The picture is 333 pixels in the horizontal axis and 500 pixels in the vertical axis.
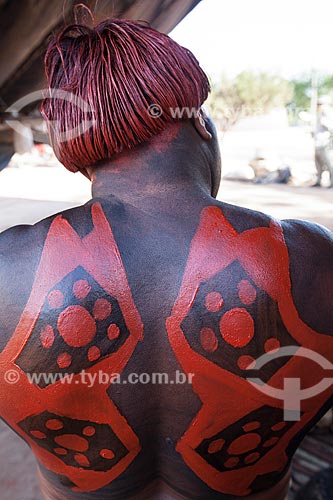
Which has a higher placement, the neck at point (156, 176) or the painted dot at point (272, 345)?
the neck at point (156, 176)

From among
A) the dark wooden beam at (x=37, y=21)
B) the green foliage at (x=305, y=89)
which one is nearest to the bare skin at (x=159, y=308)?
the dark wooden beam at (x=37, y=21)

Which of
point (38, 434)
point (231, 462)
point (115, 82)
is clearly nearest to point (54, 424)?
point (38, 434)

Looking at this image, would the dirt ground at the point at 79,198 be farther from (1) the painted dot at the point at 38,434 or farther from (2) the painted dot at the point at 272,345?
(1) the painted dot at the point at 38,434

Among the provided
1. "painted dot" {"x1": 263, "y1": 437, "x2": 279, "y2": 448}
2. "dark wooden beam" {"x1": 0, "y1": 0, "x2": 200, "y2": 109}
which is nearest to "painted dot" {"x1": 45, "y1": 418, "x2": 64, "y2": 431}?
"painted dot" {"x1": 263, "y1": 437, "x2": 279, "y2": 448}

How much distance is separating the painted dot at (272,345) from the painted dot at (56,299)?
38 centimetres

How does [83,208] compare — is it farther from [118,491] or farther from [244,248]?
[118,491]

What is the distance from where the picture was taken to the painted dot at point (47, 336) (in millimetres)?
820

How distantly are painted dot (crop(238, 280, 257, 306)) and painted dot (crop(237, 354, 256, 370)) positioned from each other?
0.11m

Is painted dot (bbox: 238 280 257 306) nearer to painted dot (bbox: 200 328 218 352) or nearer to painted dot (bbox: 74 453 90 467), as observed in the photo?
painted dot (bbox: 200 328 218 352)

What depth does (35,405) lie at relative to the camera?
893mm

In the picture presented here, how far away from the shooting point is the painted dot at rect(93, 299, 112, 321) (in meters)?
0.82

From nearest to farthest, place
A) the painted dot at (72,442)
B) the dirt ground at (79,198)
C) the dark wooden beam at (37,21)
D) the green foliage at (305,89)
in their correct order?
the painted dot at (72,442) → the dark wooden beam at (37,21) → the dirt ground at (79,198) → the green foliage at (305,89)

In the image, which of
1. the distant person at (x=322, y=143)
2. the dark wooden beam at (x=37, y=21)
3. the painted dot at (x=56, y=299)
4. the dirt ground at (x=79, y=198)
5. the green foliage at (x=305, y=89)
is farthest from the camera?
the green foliage at (x=305, y=89)

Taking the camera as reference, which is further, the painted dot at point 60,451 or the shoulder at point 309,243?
the painted dot at point 60,451
